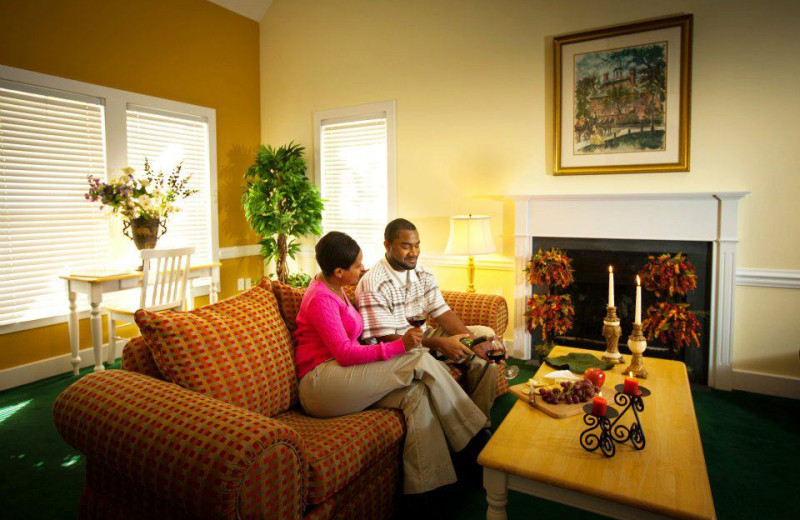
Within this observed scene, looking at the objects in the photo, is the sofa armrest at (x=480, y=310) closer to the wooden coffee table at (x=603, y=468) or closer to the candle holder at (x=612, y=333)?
the candle holder at (x=612, y=333)

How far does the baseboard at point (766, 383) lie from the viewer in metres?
3.23

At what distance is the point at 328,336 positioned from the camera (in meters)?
1.95

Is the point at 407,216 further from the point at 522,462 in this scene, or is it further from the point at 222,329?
the point at 522,462

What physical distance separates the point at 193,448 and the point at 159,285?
2.72 meters

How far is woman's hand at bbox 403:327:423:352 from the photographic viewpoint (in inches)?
75.9

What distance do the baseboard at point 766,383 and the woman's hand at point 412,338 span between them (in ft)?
8.54

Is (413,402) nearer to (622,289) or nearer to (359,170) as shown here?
(622,289)

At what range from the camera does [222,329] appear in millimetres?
1845

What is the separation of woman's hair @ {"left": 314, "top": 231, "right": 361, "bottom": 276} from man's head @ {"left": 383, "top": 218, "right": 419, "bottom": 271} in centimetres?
42

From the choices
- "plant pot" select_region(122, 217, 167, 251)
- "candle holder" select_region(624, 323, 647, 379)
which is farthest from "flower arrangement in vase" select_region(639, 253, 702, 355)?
"plant pot" select_region(122, 217, 167, 251)

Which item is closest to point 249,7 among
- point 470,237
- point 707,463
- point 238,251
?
point 238,251

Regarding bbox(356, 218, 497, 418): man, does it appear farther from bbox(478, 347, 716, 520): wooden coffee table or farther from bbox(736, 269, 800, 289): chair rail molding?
bbox(736, 269, 800, 289): chair rail molding

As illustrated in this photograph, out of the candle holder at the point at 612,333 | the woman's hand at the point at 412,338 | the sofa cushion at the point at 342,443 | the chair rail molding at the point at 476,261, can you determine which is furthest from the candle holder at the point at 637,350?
the chair rail molding at the point at 476,261

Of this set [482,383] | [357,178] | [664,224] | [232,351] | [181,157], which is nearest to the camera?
[232,351]
